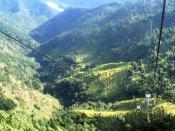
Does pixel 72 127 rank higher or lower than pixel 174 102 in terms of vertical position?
lower

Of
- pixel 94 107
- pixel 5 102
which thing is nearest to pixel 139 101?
pixel 94 107

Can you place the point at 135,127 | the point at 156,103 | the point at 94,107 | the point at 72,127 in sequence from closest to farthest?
the point at 135,127 < the point at 72,127 < the point at 156,103 < the point at 94,107

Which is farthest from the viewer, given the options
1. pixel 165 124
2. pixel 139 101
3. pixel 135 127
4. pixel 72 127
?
pixel 139 101

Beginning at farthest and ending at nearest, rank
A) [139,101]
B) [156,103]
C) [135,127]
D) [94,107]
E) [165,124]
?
1. [94,107]
2. [139,101]
3. [156,103]
4. [135,127]
5. [165,124]

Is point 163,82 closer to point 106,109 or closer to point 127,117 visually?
point 106,109

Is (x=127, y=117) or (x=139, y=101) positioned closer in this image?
(x=127, y=117)

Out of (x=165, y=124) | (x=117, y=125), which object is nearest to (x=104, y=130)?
(x=117, y=125)

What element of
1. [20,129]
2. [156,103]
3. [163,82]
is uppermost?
[163,82]

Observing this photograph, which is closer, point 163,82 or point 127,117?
point 127,117

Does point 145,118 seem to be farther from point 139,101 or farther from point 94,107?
point 94,107
